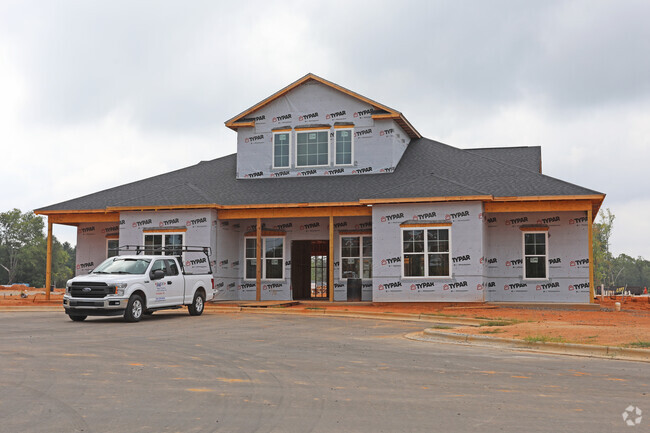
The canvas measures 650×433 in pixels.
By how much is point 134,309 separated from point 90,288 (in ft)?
4.34

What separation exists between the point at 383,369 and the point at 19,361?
5.93 metres

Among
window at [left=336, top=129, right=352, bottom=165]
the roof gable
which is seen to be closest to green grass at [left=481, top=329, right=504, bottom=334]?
the roof gable

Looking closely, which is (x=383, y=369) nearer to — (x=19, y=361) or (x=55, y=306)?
(x=19, y=361)

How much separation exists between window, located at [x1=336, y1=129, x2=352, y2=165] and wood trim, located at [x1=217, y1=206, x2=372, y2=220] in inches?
144

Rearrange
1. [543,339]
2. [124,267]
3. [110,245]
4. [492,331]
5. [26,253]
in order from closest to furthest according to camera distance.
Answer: [543,339], [492,331], [124,267], [110,245], [26,253]

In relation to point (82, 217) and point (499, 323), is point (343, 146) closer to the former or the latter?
point (82, 217)

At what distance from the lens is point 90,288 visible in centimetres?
1819

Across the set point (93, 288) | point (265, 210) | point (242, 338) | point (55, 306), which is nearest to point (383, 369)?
point (242, 338)

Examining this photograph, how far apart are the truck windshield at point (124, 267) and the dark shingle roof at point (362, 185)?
702cm

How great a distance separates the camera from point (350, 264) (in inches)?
1091

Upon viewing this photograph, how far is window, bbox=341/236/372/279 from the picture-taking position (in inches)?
1083

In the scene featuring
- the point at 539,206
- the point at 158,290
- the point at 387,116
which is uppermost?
the point at 387,116

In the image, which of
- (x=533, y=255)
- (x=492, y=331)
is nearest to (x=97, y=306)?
(x=492, y=331)

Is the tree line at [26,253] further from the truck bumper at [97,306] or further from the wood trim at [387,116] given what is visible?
the truck bumper at [97,306]
